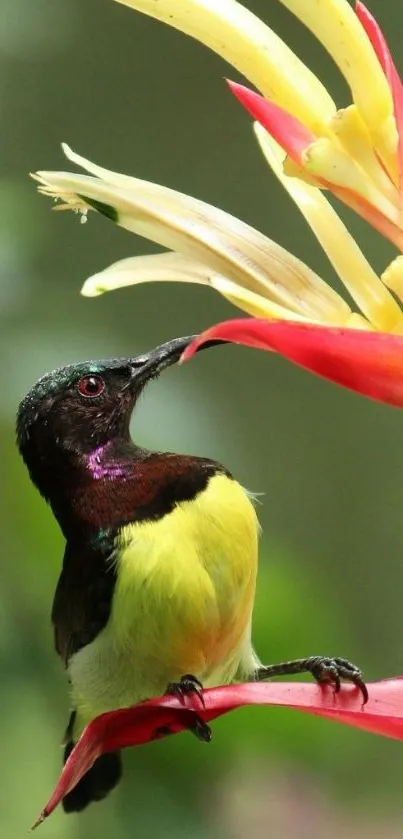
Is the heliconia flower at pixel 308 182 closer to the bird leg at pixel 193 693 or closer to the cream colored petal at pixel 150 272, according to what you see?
the cream colored petal at pixel 150 272

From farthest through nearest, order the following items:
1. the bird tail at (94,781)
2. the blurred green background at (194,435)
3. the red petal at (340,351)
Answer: the blurred green background at (194,435) → the bird tail at (94,781) → the red petal at (340,351)

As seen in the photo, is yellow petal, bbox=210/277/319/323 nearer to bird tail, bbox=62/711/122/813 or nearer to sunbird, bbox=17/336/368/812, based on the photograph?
sunbird, bbox=17/336/368/812

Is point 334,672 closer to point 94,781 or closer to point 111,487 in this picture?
point 111,487

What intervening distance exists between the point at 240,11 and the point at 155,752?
69 cm

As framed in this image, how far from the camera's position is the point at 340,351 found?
30 centimetres

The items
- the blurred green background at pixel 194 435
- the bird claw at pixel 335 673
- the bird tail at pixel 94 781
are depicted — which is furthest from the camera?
the blurred green background at pixel 194 435

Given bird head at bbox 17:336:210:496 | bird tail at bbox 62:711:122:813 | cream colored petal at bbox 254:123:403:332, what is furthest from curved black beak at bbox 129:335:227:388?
bird tail at bbox 62:711:122:813

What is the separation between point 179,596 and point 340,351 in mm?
232

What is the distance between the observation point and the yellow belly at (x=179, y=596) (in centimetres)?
49

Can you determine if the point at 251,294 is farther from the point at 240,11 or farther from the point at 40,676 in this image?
the point at 40,676

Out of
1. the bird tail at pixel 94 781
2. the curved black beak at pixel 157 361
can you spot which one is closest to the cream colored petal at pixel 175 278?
the curved black beak at pixel 157 361

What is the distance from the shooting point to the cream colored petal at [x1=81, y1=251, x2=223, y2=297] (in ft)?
1.09

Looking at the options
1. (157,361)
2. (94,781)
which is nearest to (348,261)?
(157,361)

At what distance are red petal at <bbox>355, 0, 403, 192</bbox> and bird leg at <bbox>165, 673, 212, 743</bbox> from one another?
10.1 inches
